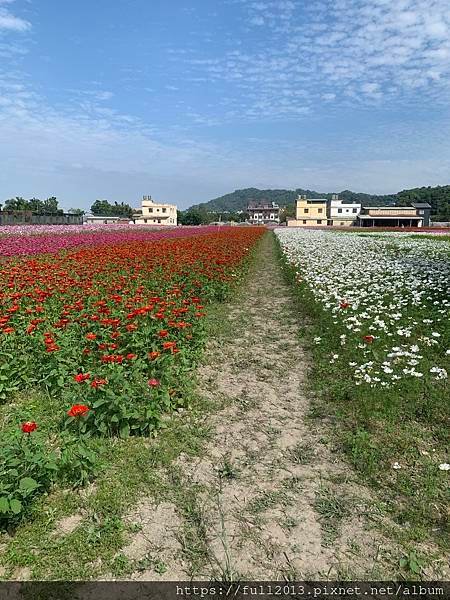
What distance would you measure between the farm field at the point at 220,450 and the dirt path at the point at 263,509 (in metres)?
0.01

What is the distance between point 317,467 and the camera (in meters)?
3.50

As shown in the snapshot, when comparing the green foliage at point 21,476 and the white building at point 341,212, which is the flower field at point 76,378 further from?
the white building at point 341,212

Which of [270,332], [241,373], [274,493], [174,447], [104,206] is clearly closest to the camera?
[274,493]

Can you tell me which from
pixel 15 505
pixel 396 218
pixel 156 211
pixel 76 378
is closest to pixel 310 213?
pixel 396 218

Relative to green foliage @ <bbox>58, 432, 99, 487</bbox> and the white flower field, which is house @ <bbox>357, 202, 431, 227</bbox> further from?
green foliage @ <bbox>58, 432, 99, 487</bbox>

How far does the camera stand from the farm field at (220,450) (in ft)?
8.46

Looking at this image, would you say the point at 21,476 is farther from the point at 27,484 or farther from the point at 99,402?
the point at 99,402

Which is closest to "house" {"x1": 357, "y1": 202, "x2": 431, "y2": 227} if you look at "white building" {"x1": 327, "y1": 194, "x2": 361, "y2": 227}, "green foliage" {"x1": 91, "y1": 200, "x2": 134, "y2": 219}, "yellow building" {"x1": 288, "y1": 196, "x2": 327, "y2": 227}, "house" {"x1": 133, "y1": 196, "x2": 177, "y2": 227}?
"white building" {"x1": 327, "y1": 194, "x2": 361, "y2": 227}

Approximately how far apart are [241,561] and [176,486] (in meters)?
0.86

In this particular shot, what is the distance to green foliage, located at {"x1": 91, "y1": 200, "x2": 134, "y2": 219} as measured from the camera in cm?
15588

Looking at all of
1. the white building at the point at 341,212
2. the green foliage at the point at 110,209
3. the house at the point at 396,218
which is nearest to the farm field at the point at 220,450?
the house at the point at 396,218

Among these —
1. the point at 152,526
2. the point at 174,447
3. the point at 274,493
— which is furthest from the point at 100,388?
the point at 274,493

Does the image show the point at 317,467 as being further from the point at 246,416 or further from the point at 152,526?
the point at 152,526

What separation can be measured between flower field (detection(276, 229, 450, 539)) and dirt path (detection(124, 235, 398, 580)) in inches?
11.4
